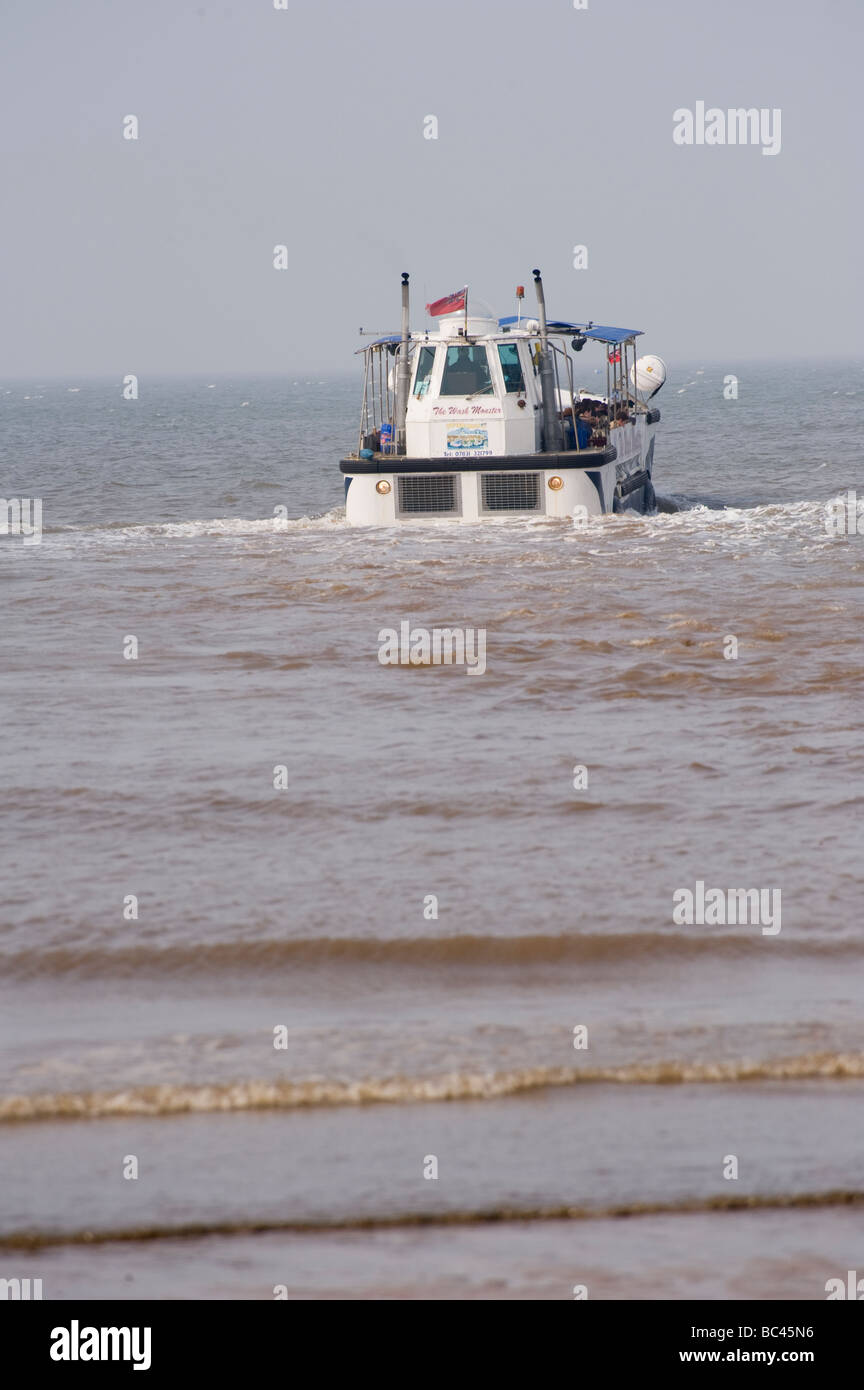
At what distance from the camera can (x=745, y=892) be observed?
24.6 feet

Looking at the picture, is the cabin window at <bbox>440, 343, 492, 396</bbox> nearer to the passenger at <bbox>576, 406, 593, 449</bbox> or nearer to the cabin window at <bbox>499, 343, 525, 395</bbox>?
the cabin window at <bbox>499, 343, 525, 395</bbox>

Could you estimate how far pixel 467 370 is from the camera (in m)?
21.0

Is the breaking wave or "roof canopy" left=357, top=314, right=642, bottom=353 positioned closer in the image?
the breaking wave

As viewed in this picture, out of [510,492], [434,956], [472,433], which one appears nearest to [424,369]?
[472,433]

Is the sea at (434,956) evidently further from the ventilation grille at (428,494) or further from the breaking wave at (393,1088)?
the ventilation grille at (428,494)

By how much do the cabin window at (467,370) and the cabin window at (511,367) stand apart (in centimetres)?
25

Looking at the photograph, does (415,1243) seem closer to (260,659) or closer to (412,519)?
(260,659)

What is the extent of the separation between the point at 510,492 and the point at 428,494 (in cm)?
109

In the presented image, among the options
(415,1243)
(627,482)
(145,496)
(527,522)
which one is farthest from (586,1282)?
(145,496)

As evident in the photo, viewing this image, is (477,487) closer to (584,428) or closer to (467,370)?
(467,370)

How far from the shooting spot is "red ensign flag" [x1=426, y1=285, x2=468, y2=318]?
68.9ft

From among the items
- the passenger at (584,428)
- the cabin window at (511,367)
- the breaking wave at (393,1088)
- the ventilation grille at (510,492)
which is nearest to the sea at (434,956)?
the breaking wave at (393,1088)

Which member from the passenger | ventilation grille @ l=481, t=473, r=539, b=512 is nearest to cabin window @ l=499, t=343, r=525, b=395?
the passenger

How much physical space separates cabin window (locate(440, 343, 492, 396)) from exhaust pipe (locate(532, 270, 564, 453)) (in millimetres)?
738
